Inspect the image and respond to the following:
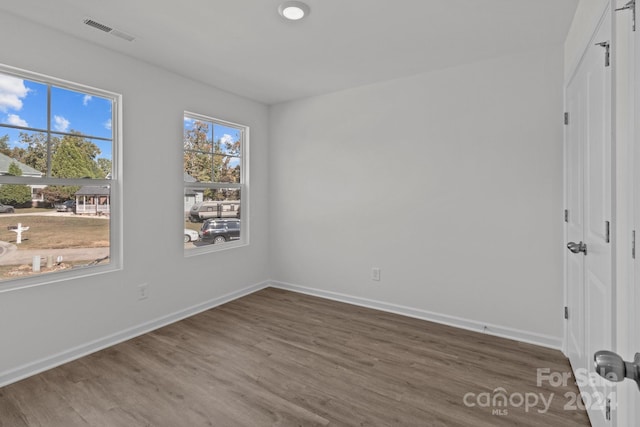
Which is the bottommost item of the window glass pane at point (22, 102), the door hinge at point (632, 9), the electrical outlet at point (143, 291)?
the electrical outlet at point (143, 291)

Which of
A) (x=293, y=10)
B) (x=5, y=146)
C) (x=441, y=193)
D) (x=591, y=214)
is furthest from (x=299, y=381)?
(x=5, y=146)

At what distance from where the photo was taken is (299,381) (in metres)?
2.24

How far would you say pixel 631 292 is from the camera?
3.53ft

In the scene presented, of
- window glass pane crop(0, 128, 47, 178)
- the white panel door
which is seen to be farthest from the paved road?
the white panel door

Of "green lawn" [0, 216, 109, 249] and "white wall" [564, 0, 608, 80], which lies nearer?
"white wall" [564, 0, 608, 80]

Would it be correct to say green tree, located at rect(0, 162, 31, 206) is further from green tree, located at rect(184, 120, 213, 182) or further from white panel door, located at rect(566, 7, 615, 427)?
white panel door, located at rect(566, 7, 615, 427)

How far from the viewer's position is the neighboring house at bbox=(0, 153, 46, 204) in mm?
2279

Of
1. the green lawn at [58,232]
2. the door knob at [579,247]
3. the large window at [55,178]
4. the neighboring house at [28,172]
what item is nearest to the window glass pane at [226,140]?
the large window at [55,178]

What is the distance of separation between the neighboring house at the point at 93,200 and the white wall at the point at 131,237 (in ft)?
0.51

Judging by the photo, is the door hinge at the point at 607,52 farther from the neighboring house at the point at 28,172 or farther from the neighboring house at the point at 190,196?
the neighboring house at the point at 28,172

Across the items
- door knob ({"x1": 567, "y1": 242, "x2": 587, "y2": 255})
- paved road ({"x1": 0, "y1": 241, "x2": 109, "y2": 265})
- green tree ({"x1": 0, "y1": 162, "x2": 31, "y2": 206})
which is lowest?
paved road ({"x1": 0, "y1": 241, "x2": 109, "y2": 265})

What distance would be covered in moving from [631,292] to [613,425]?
77cm

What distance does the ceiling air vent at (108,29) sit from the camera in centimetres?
233

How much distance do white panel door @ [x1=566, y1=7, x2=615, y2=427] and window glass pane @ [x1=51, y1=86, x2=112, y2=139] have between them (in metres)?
3.43
